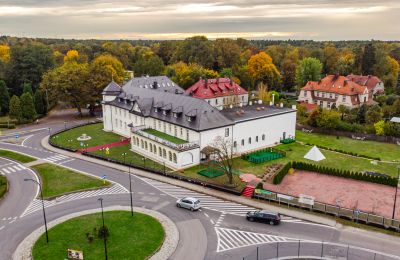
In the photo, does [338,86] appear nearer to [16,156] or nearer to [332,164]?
[332,164]

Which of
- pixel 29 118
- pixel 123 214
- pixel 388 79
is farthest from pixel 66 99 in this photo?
pixel 388 79

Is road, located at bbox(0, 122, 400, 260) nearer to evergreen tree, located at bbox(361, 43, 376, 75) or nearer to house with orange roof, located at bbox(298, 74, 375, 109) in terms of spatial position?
house with orange roof, located at bbox(298, 74, 375, 109)

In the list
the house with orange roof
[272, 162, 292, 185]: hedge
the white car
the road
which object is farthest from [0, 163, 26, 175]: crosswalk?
the house with orange roof

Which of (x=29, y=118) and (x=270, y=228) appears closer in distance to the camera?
(x=270, y=228)

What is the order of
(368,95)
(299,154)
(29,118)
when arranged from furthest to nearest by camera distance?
(368,95), (29,118), (299,154)

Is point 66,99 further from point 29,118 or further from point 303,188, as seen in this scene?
point 303,188

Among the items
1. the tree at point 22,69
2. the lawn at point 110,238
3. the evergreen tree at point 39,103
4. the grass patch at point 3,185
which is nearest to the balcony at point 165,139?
the lawn at point 110,238

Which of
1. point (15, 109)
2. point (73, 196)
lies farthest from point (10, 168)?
point (15, 109)

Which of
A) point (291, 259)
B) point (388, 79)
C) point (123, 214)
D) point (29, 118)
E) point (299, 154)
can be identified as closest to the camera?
point (291, 259)
